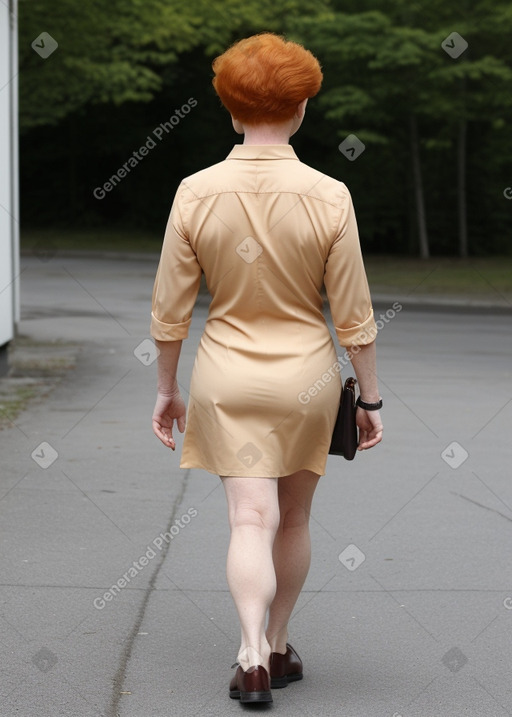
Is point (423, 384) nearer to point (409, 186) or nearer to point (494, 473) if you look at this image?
point (494, 473)

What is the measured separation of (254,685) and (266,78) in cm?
179

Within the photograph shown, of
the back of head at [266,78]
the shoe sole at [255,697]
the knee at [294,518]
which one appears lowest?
the shoe sole at [255,697]

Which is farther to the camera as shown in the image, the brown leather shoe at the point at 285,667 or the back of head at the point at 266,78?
the brown leather shoe at the point at 285,667

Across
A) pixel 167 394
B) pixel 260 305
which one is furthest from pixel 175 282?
pixel 167 394

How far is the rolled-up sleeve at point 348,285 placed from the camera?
3.75 metres

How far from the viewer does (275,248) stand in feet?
12.3

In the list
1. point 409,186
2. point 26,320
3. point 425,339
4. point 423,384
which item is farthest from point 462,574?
point 409,186

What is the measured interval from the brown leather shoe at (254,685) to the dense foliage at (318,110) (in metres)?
23.8

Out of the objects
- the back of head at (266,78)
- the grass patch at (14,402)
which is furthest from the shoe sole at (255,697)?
the grass patch at (14,402)

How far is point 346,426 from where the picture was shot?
12.9 feet

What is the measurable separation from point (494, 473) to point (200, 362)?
13.6ft

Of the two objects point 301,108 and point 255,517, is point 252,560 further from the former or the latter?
point 301,108

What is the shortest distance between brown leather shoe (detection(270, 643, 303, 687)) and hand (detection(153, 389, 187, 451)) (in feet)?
2.50

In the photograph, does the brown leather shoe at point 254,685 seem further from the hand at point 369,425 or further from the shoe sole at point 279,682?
the hand at point 369,425
